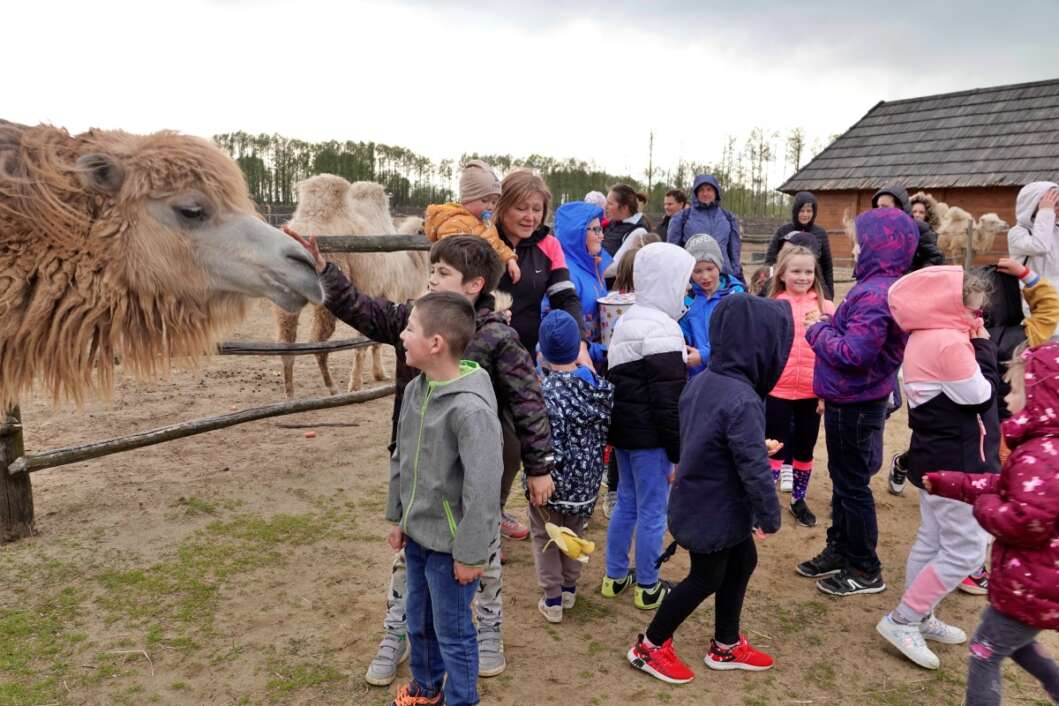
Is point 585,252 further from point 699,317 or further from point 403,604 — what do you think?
point 403,604

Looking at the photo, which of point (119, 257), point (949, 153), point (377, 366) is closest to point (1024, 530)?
point (119, 257)

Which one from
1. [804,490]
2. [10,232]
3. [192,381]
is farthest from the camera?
[192,381]

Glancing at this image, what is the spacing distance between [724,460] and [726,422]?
167 millimetres

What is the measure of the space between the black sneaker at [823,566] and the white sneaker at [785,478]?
3.17 feet

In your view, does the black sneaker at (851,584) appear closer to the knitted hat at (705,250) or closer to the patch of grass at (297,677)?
the knitted hat at (705,250)

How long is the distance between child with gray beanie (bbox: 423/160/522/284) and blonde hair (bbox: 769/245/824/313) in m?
2.00

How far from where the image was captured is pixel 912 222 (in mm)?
3393

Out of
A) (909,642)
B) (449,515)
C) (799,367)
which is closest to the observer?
(449,515)

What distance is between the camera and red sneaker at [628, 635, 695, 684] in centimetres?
268

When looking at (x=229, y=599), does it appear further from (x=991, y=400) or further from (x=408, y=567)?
(x=991, y=400)

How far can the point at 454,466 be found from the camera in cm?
215

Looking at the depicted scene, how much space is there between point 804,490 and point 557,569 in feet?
6.76

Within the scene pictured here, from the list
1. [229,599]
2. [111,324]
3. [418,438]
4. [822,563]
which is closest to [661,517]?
[822,563]

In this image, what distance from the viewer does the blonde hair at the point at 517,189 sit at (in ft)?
10.3
